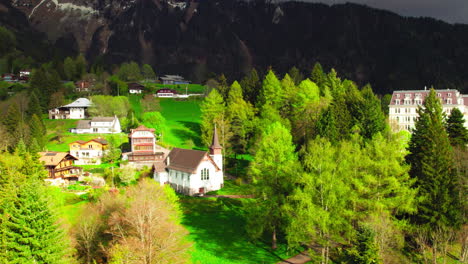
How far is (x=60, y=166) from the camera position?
6188 centimetres

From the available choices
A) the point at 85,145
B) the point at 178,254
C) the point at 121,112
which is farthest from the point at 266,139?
the point at 121,112

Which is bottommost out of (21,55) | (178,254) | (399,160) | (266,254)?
(266,254)

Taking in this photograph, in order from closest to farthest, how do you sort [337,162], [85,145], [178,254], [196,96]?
[178,254] → [337,162] → [85,145] → [196,96]

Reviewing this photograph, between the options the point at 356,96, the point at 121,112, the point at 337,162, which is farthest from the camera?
the point at 121,112

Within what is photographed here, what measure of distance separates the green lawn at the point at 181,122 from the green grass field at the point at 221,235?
23340mm

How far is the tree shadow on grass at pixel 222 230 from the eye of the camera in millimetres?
39938

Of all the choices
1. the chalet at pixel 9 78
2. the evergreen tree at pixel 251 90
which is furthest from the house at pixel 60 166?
the chalet at pixel 9 78

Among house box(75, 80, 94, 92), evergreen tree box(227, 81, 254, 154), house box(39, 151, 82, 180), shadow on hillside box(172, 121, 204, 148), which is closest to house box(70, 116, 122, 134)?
shadow on hillside box(172, 121, 204, 148)

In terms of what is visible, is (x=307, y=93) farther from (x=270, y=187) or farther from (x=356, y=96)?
(x=270, y=187)

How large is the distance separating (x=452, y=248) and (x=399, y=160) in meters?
8.97

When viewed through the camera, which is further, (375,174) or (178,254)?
(375,174)

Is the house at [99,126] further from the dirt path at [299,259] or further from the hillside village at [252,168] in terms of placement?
the dirt path at [299,259]

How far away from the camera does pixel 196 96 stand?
126250 mm

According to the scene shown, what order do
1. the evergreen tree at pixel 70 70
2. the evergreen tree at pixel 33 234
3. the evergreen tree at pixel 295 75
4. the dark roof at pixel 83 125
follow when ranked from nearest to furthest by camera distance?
the evergreen tree at pixel 33 234
the dark roof at pixel 83 125
the evergreen tree at pixel 295 75
the evergreen tree at pixel 70 70
